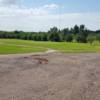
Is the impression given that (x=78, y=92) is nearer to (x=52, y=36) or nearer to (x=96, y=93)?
(x=96, y=93)

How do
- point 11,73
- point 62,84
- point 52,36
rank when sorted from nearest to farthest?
1. point 62,84
2. point 11,73
3. point 52,36

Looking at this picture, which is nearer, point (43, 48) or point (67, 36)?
point (43, 48)

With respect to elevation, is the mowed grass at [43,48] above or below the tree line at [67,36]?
below

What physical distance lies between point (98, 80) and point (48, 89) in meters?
4.30

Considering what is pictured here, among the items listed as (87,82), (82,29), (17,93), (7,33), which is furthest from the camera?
(7,33)

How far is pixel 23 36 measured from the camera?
122625mm

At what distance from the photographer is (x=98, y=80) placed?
54.5 feet

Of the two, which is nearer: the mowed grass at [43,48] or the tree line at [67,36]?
the mowed grass at [43,48]

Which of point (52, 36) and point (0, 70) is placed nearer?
point (0, 70)

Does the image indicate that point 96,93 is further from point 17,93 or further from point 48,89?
point 17,93

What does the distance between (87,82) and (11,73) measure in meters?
5.48

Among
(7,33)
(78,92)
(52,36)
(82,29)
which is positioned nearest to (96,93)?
(78,92)

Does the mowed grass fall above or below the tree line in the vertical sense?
below

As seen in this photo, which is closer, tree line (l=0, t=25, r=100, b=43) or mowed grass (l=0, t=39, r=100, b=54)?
mowed grass (l=0, t=39, r=100, b=54)
